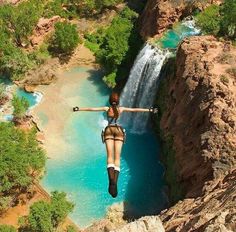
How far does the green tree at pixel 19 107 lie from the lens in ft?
123

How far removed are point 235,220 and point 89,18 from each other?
37.3 m

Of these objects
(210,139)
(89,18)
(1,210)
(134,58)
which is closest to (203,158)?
(210,139)

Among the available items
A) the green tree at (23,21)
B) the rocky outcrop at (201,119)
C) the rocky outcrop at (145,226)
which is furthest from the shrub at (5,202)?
the green tree at (23,21)

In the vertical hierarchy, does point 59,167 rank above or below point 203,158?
below

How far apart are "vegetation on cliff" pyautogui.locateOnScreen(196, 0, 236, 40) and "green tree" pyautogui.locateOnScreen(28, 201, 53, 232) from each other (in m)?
17.3

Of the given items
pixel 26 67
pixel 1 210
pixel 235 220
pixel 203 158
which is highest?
pixel 235 220

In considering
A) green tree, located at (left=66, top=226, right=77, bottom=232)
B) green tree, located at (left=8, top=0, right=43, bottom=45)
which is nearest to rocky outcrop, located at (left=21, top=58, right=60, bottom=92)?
green tree, located at (left=8, top=0, right=43, bottom=45)

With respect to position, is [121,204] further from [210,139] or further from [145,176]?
[210,139]

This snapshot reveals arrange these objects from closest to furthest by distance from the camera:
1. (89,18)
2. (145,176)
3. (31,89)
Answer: (145,176)
(31,89)
(89,18)

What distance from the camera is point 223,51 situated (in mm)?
32656

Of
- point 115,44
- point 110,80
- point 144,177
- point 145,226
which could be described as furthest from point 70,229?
point 115,44

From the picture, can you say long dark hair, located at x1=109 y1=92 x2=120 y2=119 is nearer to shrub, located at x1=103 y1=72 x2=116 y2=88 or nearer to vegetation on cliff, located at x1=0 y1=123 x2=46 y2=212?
vegetation on cliff, located at x1=0 y1=123 x2=46 y2=212

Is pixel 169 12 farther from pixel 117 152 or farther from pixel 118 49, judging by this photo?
pixel 117 152

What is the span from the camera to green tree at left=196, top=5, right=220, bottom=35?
37009mm
